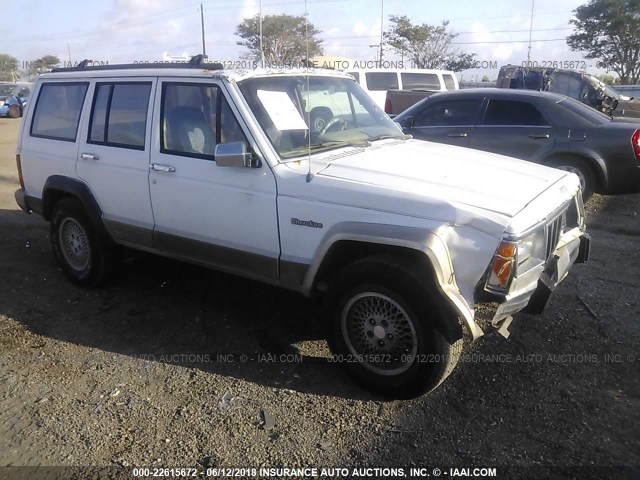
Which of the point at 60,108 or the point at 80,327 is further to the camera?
the point at 60,108

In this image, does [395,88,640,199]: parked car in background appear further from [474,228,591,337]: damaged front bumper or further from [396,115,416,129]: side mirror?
[474,228,591,337]: damaged front bumper

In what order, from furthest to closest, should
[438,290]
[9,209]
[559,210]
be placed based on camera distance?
1. [9,209]
2. [559,210]
3. [438,290]

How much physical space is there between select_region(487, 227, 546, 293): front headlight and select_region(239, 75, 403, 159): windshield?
1.43m

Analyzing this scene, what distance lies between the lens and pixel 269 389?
3.55 m

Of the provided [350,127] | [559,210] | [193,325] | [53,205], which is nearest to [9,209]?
[53,205]

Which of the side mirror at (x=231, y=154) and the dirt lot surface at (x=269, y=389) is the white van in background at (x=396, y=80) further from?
the side mirror at (x=231, y=154)

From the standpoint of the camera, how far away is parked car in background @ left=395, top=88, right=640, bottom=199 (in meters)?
7.44

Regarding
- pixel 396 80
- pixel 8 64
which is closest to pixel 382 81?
pixel 396 80

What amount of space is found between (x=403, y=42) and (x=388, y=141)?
35.7m

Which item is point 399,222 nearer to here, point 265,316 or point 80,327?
point 265,316

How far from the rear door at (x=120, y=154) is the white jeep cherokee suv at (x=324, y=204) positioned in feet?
0.05

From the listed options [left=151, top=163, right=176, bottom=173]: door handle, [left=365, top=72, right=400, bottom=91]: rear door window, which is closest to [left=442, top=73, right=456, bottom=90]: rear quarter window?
[left=365, top=72, right=400, bottom=91]: rear door window

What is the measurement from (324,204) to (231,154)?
70 centimetres

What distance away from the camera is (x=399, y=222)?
Answer: 123 inches
